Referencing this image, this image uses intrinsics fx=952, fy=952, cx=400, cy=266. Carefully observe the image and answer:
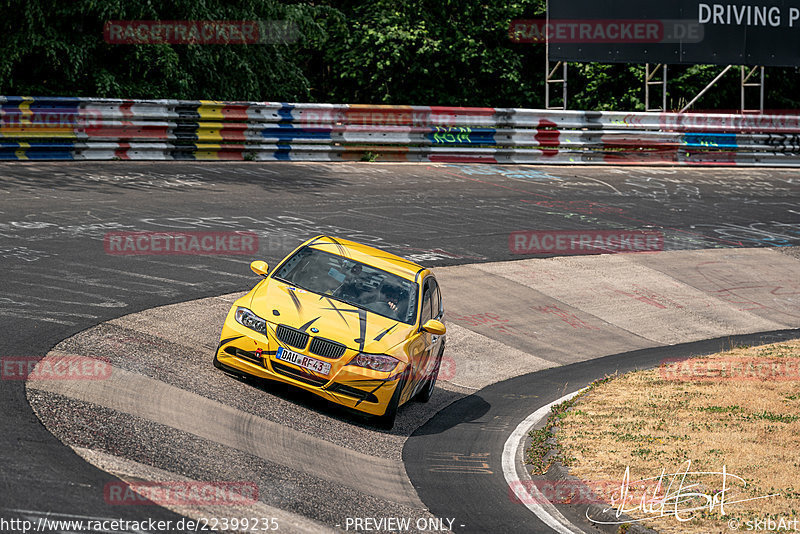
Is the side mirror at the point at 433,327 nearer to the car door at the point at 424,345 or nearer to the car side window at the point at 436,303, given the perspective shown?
the car door at the point at 424,345

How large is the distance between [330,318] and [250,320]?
0.82 metres

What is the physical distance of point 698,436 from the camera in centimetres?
955

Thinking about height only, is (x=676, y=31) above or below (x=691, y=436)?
above

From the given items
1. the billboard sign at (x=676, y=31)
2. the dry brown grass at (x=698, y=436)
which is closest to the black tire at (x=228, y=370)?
the dry brown grass at (x=698, y=436)

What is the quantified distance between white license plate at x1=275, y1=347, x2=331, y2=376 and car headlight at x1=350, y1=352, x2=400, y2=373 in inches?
10.9

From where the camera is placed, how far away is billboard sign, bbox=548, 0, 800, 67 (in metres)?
28.9

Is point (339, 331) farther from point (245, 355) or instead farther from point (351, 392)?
point (245, 355)

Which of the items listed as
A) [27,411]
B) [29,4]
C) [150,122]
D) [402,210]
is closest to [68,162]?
[150,122]

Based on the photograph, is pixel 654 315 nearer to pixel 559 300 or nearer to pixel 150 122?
pixel 559 300

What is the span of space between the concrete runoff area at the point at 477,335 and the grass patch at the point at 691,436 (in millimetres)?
1644

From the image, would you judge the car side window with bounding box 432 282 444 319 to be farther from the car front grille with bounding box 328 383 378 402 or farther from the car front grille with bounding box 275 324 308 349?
the car front grille with bounding box 275 324 308 349

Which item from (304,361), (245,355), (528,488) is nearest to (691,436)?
(528,488)

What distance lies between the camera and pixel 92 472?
6676 mm

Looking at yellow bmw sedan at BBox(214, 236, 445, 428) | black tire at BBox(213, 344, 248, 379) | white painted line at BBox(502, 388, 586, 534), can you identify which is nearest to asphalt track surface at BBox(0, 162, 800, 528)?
white painted line at BBox(502, 388, 586, 534)
